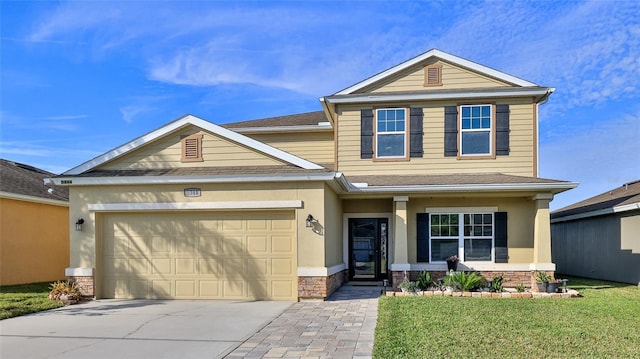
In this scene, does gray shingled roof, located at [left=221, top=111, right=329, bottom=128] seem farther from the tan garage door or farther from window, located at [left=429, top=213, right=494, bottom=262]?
the tan garage door


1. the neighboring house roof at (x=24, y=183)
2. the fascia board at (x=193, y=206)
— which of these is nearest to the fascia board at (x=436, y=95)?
the fascia board at (x=193, y=206)

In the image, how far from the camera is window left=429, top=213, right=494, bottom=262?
43.0ft

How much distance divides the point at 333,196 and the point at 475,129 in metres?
4.85

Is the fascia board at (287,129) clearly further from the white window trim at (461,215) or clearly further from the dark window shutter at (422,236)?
the white window trim at (461,215)

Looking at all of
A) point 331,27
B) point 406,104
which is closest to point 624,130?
point 406,104

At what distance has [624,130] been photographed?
764 inches

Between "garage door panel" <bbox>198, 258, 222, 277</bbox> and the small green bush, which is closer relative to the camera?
"garage door panel" <bbox>198, 258, 222, 277</bbox>

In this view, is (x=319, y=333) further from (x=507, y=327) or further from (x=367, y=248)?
(x=367, y=248)

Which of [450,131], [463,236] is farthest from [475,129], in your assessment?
[463,236]

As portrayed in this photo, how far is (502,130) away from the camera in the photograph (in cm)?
1337

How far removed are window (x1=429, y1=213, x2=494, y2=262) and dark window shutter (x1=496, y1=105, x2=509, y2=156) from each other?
1.91 meters

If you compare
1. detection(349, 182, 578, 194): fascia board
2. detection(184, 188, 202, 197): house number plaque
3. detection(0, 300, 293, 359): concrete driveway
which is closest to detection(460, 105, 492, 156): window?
detection(349, 182, 578, 194): fascia board

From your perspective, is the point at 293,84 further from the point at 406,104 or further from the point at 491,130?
the point at 491,130

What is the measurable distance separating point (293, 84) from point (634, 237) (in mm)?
12604
